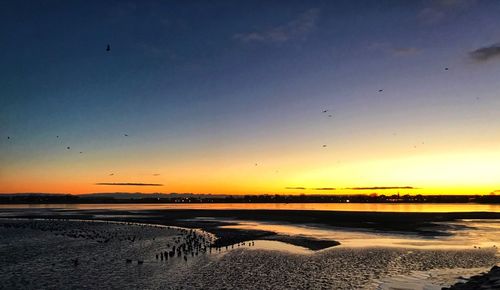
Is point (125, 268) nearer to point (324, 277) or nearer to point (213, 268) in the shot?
point (213, 268)

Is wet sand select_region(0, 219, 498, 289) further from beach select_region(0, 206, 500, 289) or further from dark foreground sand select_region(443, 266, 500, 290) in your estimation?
dark foreground sand select_region(443, 266, 500, 290)

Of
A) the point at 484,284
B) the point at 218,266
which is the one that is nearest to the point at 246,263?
the point at 218,266

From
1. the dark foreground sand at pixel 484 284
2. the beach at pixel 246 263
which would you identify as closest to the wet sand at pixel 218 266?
the beach at pixel 246 263

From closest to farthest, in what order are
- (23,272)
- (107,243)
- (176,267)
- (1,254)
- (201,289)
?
1. (201,289)
2. (23,272)
3. (176,267)
4. (1,254)
5. (107,243)

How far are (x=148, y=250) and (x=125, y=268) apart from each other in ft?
→ 31.0

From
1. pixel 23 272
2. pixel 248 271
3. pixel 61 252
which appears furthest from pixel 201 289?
pixel 61 252

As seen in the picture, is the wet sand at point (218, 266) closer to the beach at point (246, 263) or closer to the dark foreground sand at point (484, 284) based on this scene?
the beach at point (246, 263)

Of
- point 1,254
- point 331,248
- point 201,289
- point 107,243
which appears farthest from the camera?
point 107,243

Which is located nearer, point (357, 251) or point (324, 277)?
point (324, 277)

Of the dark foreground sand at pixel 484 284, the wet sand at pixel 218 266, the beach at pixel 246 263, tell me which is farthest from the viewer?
the beach at pixel 246 263

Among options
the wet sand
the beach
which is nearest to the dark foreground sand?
the beach

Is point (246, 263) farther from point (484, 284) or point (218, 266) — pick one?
point (484, 284)

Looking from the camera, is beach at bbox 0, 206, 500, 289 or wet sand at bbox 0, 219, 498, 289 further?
beach at bbox 0, 206, 500, 289

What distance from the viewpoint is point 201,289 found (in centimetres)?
2325
